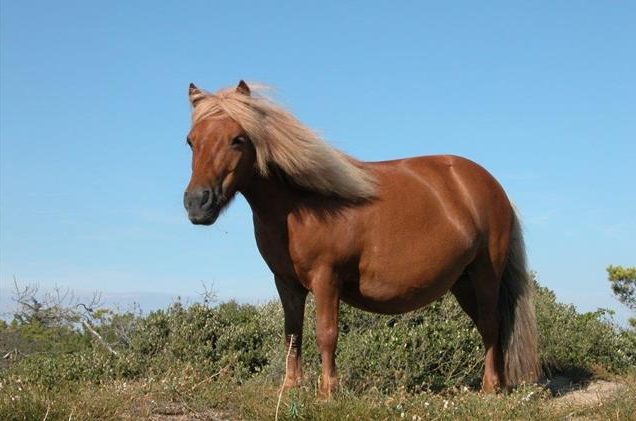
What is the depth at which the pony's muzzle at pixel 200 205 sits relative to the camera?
169 inches

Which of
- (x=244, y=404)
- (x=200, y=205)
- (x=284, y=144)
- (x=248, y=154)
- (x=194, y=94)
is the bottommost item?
(x=244, y=404)

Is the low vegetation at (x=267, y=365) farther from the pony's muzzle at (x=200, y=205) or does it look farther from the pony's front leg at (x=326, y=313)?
the pony's muzzle at (x=200, y=205)

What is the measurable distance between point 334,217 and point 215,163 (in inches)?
36.1

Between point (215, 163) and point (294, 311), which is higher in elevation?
point (215, 163)

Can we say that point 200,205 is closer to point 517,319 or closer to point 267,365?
point 517,319

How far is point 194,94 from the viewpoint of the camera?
193 inches

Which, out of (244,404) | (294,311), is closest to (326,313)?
(294,311)

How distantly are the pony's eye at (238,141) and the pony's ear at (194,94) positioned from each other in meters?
0.51

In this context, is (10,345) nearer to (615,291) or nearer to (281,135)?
(281,135)

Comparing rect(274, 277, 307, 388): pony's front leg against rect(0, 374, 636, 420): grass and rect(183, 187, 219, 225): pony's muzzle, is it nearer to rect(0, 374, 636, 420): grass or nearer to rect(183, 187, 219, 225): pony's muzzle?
rect(0, 374, 636, 420): grass

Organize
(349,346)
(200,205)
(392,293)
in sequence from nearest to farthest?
(200,205) → (392,293) → (349,346)

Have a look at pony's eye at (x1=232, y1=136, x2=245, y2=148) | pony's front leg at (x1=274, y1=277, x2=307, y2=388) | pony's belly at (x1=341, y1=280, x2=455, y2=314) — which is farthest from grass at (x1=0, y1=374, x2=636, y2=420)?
pony's eye at (x1=232, y1=136, x2=245, y2=148)

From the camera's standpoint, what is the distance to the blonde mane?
15.1 ft

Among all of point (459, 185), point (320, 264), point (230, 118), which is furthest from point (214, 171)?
point (459, 185)
